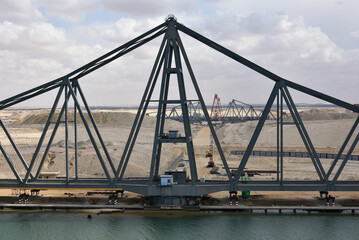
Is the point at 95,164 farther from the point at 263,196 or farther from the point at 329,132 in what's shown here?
the point at 329,132

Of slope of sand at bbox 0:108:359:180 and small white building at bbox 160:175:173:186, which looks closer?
small white building at bbox 160:175:173:186

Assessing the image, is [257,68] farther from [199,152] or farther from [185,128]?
[199,152]

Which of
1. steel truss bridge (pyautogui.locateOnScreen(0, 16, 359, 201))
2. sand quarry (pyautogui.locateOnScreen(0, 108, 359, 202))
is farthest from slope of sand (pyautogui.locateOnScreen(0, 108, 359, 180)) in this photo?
steel truss bridge (pyautogui.locateOnScreen(0, 16, 359, 201))

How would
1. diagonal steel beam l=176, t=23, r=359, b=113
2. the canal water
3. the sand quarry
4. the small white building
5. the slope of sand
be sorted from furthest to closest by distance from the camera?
the slope of sand < the sand quarry < diagonal steel beam l=176, t=23, r=359, b=113 < the small white building < the canal water

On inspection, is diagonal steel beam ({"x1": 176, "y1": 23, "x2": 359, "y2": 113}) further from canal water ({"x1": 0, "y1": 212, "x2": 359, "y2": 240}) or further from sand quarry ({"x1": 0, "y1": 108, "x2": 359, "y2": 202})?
sand quarry ({"x1": 0, "y1": 108, "x2": 359, "y2": 202})

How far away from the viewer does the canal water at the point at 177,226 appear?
160 feet

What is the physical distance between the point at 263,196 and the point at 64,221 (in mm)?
27617

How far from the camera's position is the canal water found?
1919 inches

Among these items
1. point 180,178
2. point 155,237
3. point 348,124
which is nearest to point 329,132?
point 348,124

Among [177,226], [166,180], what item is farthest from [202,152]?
[177,226]

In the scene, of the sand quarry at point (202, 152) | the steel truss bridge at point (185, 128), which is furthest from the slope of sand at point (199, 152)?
the steel truss bridge at point (185, 128)

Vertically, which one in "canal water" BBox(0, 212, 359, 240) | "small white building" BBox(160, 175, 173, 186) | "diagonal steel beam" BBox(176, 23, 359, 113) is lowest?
"canal water" BBox(0, 212, 359, 240)

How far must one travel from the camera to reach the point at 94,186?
185ft

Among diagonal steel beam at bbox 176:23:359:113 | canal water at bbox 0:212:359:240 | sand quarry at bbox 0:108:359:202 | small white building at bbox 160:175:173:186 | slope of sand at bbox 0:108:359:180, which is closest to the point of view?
canal water at bbox 0:212:359:240
